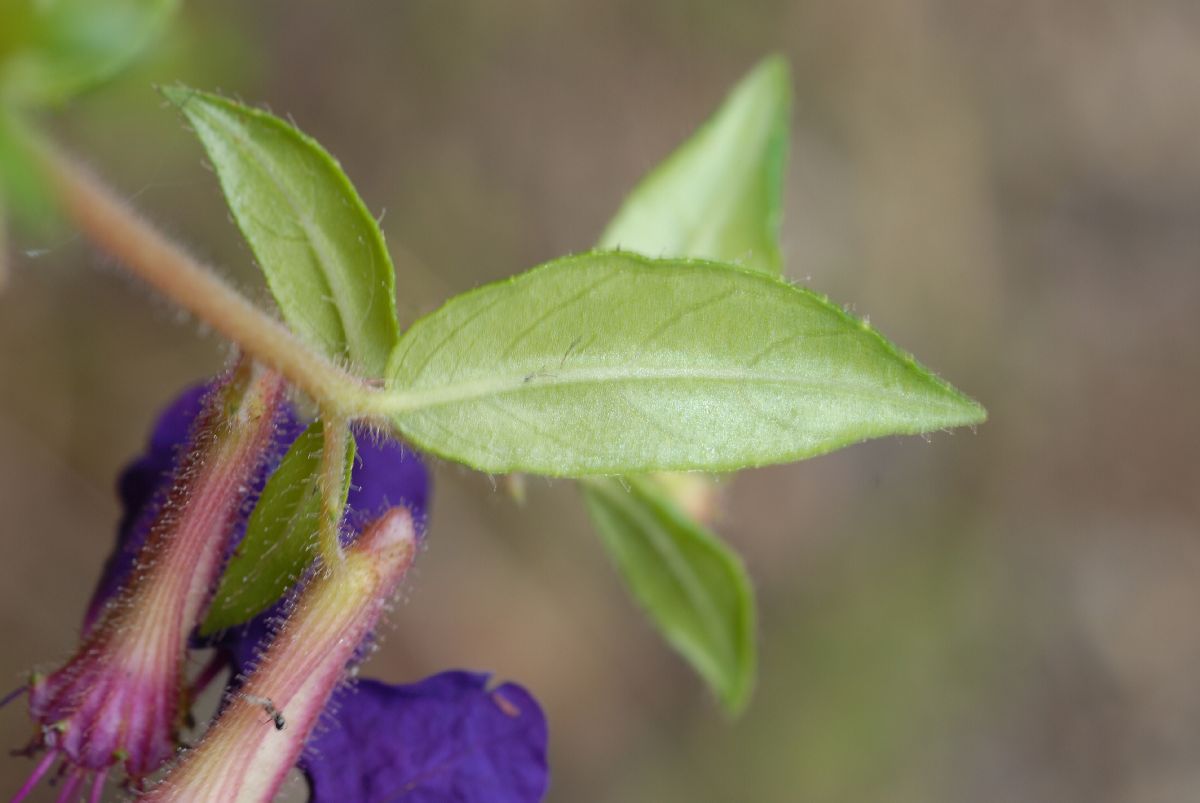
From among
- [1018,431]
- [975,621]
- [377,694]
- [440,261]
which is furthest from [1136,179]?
[377,694]

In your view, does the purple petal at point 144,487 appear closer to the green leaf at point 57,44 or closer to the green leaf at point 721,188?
the green leaf at point 57,44

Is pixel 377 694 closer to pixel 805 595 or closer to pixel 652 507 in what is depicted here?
pixel 652 507

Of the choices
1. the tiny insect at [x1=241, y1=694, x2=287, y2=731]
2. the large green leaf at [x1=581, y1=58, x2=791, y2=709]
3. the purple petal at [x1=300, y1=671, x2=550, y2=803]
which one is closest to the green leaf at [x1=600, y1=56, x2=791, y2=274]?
the large green leaf at [x1=581, y1=58, x2=791, y2=709]

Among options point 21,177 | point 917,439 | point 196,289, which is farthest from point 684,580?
point 917,439

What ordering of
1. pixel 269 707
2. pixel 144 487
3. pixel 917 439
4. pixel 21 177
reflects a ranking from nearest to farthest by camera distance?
pixel 269 707 < pixel 144 487 < pixel 21 177 < pixel 917 439

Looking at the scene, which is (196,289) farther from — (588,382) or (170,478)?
(588,382)

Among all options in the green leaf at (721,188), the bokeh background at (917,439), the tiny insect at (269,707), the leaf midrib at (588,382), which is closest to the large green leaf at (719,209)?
the green leaf at (721,188)

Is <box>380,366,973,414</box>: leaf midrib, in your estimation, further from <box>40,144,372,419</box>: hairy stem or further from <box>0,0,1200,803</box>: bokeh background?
<box>0,0,1200,803</box>: bokeh background
